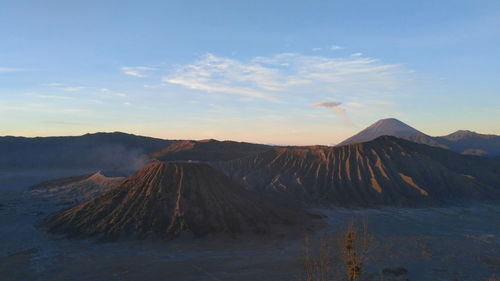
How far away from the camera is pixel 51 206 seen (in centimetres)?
4606

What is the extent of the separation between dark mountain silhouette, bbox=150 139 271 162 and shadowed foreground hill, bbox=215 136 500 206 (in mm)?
22535

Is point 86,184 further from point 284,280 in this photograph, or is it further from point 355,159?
point 284,280

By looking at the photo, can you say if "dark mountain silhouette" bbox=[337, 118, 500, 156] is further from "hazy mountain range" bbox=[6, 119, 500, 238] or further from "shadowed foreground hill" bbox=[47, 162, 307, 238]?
"shadowed foreground hill" bbox=[47, 162, 307, 238]

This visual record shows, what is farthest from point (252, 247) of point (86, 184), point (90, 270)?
point (86, 184)

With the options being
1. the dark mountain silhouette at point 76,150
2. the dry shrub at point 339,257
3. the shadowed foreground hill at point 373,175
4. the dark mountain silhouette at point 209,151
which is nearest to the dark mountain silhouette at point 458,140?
the dark mountain silhouette at point 209,151

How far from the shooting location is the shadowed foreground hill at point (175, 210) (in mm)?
30922

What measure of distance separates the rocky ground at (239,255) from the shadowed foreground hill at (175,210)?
170 cm

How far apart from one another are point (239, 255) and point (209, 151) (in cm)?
6669

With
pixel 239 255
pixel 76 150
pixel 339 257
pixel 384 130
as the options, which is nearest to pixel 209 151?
pixel 76 150

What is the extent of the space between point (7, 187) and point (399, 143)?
213 ft

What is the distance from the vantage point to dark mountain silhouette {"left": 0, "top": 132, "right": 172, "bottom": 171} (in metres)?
108

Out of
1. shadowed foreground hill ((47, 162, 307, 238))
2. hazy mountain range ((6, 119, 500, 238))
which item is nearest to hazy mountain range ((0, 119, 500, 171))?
hazy mountain range ((6, 119, 500, 238))

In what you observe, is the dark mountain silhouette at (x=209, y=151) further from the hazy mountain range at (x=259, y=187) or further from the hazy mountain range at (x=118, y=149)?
the hazy mountain range at (x=259, y=187)

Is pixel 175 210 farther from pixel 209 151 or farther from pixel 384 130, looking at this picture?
pixel 384 130
